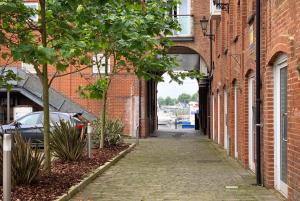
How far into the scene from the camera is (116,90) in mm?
27859

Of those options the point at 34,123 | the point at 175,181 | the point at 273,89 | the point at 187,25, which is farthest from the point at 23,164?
the point at 187,25

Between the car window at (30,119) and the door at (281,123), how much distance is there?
12.1 meters

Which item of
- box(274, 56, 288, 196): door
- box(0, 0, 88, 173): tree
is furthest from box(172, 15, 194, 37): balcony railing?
box(274, 56, 288, 196): door

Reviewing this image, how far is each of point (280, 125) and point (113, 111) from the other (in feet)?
61.1

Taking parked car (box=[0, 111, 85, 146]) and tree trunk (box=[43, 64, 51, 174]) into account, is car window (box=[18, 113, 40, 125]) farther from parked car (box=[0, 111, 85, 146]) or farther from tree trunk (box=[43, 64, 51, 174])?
tree trunk (box=[43, 64, 51, 174])

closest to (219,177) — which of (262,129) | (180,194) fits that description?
(262,129)

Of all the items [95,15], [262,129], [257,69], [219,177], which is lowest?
[219,177]

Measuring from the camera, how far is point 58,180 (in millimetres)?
10227

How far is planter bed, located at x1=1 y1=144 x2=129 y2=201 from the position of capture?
8.63 metres

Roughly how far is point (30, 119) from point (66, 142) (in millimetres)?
7100

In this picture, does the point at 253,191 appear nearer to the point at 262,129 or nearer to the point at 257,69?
the point at 262,129

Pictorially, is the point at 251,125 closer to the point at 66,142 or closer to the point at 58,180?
the point at 66,142

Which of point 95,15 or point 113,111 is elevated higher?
point 95,15

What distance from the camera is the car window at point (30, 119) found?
789 inches
